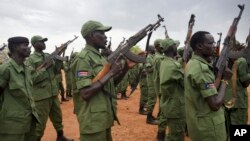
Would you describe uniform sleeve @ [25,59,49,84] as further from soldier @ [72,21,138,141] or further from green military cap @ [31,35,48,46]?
soldier @ [72,21,138,141]

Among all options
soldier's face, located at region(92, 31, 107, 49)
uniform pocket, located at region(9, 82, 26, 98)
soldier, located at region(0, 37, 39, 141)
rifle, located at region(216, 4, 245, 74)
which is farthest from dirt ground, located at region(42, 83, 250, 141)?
soldier's face, located at region(92, 31, 107, 49)

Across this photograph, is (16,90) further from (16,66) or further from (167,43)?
(167,43)

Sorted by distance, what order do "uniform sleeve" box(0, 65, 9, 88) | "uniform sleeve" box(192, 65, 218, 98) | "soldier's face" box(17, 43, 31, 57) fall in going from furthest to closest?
"soldier's face" box(17, 43, 31, 57), "uniform sleeve" box(0, 65, 9, 88), "uniform sleeve" box(192, 65, 218, 98)

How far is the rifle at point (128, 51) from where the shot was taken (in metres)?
3.93

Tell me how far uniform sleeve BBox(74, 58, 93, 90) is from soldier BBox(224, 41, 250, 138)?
2.91 m

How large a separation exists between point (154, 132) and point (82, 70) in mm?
4732

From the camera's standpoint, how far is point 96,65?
4.09 metres

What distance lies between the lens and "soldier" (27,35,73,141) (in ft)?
21.7

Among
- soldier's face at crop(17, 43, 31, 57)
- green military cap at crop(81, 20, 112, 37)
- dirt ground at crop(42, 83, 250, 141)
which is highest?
green military cap at crop(81, 20, 112, 37)

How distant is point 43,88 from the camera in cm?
670

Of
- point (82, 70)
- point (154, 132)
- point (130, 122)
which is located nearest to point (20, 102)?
point (82, 70)

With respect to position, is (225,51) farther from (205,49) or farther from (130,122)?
(130,122)

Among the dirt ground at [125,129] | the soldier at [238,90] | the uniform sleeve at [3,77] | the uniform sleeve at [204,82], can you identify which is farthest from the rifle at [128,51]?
the dirt ground at [125,129]

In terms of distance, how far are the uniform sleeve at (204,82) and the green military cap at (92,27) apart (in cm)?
132
